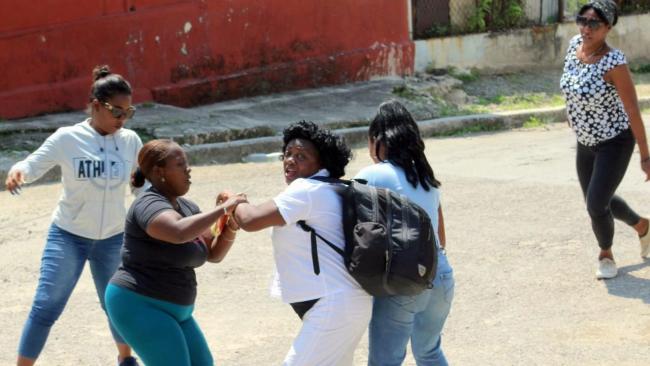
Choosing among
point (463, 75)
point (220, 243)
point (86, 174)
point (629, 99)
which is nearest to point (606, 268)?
point (629, 99)

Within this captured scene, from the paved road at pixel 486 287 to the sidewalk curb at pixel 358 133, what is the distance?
1.01m

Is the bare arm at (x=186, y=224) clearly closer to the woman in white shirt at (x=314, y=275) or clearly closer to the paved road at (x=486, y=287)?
the woman in white shirt at (x=314, y=275)

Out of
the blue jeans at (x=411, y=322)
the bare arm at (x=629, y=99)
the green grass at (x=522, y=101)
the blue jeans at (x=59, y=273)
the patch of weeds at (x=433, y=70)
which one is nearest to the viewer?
the blue jeans at (x=411, y=322)

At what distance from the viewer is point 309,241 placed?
13.8 ft

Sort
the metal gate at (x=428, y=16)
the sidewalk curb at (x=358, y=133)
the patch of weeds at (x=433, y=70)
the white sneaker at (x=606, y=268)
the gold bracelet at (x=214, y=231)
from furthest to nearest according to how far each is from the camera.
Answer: the metal gate at (x=428, y=16) → the patch of weeds at (x=433, y=70) → the sidewalk curb at (x=358, y=133) → the white sneaker at (x=606, y=268) → the gold bracelet at (x=214, y=231)

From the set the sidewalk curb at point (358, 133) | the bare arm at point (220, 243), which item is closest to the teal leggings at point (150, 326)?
the bare arm at point (220, 243)

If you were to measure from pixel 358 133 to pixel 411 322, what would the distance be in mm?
8451

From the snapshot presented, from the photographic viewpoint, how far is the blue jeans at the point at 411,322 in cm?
441

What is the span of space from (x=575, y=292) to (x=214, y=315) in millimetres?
2256

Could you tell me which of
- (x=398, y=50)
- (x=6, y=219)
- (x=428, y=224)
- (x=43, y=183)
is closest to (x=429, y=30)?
(x=398, y=50)

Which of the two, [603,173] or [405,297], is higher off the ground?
[405,297]

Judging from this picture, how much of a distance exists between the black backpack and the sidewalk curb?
6.83 m

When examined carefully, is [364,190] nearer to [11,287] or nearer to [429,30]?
[11,287]

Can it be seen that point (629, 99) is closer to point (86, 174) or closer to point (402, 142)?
point (402, 142)
